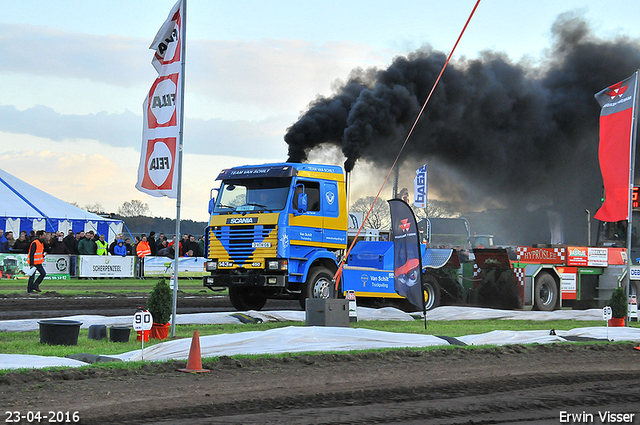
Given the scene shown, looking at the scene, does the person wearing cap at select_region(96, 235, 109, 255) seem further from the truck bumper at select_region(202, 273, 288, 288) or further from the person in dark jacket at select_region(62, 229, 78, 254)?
the truck bumper at select_region(202, 273, 288, 288)

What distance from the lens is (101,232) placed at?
3772cm

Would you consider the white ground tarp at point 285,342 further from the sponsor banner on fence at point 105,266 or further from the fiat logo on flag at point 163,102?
the sponsor banner on fence at point 105,266

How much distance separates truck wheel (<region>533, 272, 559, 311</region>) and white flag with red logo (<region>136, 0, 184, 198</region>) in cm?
1273

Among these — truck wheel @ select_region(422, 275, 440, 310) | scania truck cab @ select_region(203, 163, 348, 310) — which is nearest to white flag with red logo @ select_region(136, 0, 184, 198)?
scania truck cab @ select_region(203, 163, 348, 310)

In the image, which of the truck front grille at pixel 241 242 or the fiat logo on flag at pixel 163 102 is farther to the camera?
the truck front grille at pixel 241 242

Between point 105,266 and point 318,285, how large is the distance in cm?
1557

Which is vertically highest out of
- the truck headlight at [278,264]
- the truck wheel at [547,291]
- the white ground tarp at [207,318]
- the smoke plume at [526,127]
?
the smoke plume at [526,127]

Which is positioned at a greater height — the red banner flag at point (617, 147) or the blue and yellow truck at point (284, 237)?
the red banner flag at point (617, 147)

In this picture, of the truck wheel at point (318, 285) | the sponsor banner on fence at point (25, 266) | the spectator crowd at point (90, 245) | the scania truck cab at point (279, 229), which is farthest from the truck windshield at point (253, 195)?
the sponsor banner on fence at point (25, 266)

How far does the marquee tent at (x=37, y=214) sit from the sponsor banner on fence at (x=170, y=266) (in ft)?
22.5

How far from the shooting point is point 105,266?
29641 mm

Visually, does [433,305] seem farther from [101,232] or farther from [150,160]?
[101,232]

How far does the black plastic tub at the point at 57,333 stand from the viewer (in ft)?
34.6

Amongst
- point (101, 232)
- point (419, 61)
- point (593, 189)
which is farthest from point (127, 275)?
point (593, 189)
